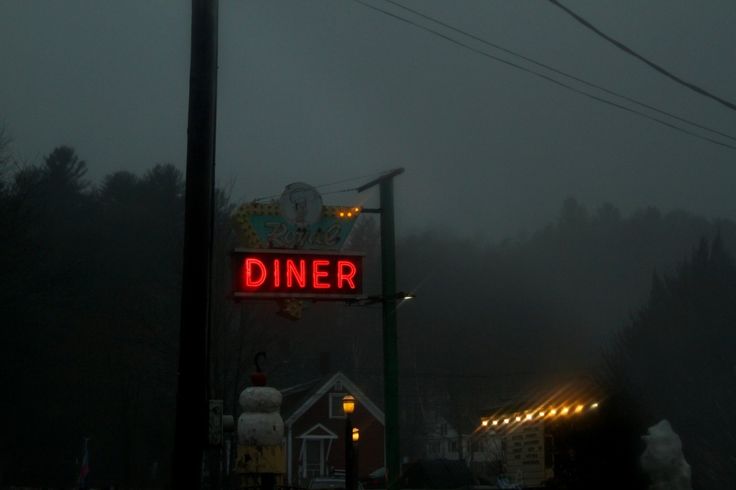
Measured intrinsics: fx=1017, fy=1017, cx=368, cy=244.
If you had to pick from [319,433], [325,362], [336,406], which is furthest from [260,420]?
[336,406]

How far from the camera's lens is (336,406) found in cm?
5328

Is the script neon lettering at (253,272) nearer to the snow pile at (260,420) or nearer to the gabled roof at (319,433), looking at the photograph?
the snow pile at (260,420)

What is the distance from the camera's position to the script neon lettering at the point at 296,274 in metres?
20.6

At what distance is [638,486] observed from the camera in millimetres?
20922

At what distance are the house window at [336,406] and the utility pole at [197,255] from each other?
4253cm

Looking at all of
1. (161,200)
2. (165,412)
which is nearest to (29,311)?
(165,412)

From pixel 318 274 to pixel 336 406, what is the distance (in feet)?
110

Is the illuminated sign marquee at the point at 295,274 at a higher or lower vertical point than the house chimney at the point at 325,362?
lower

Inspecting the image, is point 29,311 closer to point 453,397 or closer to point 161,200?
point 453,397

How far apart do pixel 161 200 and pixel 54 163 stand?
13389mm

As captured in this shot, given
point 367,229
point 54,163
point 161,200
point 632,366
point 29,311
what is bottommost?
point 632,366

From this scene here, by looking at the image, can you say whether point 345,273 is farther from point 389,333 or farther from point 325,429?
point 325,429

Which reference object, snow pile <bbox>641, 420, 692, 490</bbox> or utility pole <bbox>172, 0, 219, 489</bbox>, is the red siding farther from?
utility pole <bbox>172, 0, 219, 489</bbox>

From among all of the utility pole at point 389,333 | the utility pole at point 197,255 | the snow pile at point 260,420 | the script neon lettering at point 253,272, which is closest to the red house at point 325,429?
the utility pole at point 389,333
